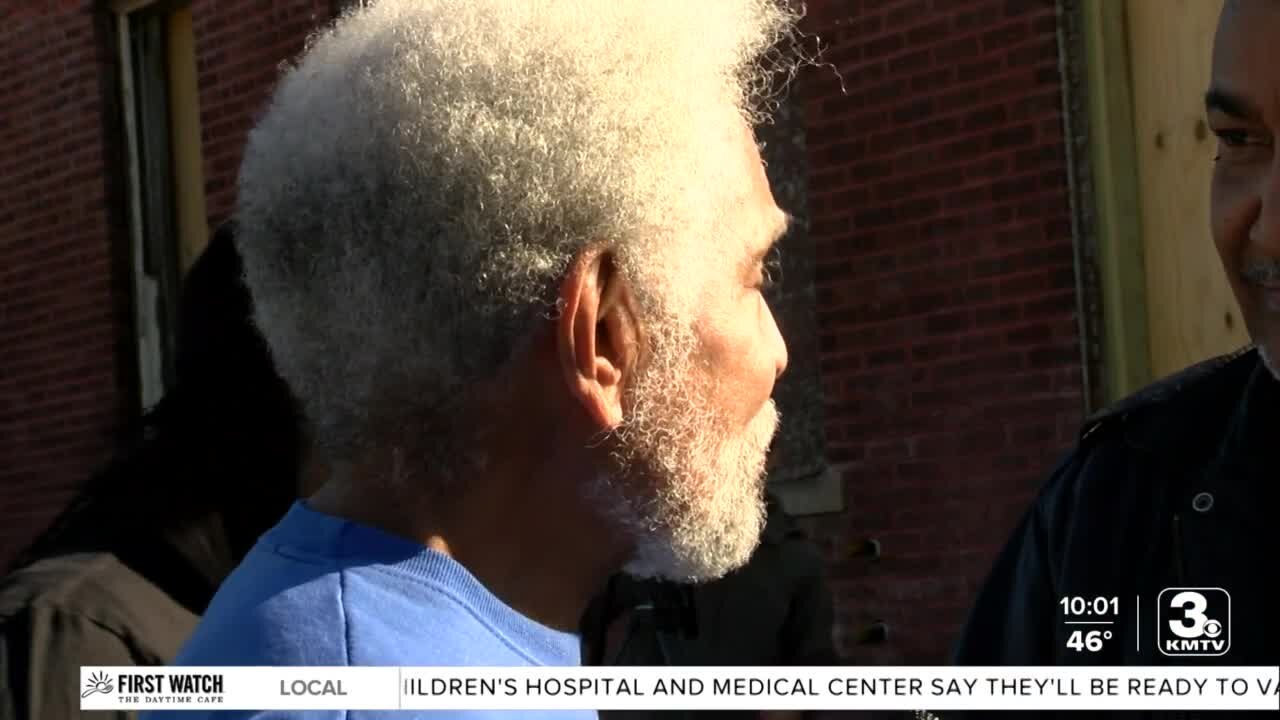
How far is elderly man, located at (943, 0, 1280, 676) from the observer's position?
2475 millimetres

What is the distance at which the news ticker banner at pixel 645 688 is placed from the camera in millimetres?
1605

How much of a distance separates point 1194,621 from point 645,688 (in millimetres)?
848

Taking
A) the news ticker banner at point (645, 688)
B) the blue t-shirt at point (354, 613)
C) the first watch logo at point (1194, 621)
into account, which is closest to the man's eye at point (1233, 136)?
the first watch logo at point (1194, 621)

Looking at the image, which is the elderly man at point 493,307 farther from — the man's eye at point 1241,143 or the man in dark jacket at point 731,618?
the man in dark jacket at point 731,618

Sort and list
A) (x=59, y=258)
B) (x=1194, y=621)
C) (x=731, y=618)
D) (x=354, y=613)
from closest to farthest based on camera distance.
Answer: (x=354, y=613) < (x=1194, y=621) < (x=731, y=618) < (x=59, y=258)

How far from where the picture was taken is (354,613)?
5.42ft

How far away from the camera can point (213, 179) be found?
9.45 m

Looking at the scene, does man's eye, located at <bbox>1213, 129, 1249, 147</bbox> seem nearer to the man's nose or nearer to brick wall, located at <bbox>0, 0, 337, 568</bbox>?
Answer: the man's nose

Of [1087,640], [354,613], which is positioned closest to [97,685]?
[354,613]

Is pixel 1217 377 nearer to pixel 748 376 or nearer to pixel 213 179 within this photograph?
pixel 748 376

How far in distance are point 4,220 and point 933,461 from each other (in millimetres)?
6398

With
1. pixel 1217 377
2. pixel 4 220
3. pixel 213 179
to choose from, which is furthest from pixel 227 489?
pixel 4 220

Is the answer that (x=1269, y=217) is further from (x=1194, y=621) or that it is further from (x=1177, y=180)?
(x=1177, y=180)

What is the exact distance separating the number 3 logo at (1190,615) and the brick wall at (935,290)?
3.49 m
